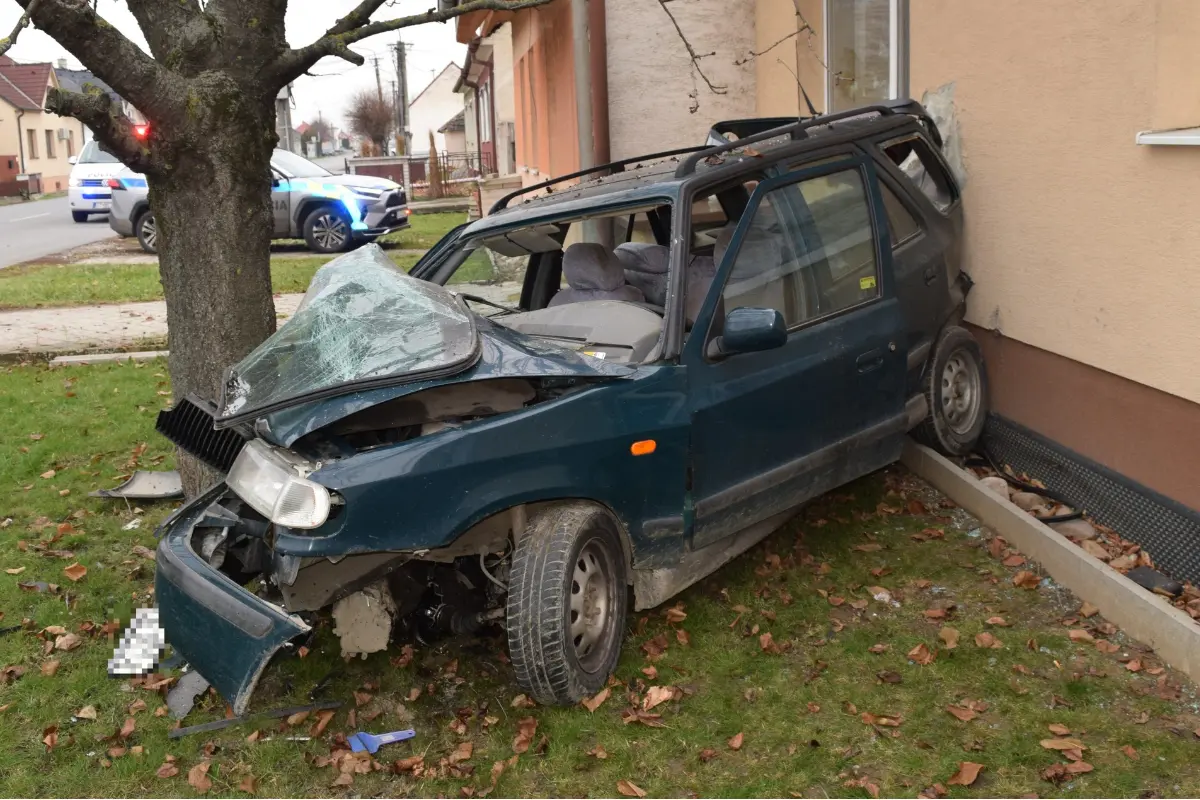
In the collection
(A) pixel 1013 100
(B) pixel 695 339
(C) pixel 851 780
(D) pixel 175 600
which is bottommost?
(C) pixel 851 780

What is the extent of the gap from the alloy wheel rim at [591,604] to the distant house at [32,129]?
209 ft

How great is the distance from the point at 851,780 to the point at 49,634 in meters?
3.47

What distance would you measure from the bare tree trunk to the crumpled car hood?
1.98 meters

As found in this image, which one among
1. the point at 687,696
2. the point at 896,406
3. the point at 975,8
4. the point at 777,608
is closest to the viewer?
the point at 687,696

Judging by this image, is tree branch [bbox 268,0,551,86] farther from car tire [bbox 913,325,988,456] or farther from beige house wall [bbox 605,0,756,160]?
beige house wall [bbox 605,0,756,160]

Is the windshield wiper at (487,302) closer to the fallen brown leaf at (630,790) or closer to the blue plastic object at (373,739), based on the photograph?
the blue plastic object at (373,739)

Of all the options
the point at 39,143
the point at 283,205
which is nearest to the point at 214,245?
the point at 283,205

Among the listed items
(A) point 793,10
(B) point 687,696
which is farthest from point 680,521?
(A) point 793,10

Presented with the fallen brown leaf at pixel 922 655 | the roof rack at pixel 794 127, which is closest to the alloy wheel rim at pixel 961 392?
the roof rack at pixel 794 127

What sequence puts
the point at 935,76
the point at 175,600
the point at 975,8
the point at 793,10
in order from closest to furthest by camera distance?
the point at 175,600 → the point at 975,8 → the point at 935,76 → the point at 793,10

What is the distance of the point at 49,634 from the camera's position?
16.0 feet

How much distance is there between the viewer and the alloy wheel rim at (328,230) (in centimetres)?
1912

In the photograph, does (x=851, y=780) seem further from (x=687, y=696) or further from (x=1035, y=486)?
(x=1035, y=486)

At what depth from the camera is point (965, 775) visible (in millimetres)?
3461
